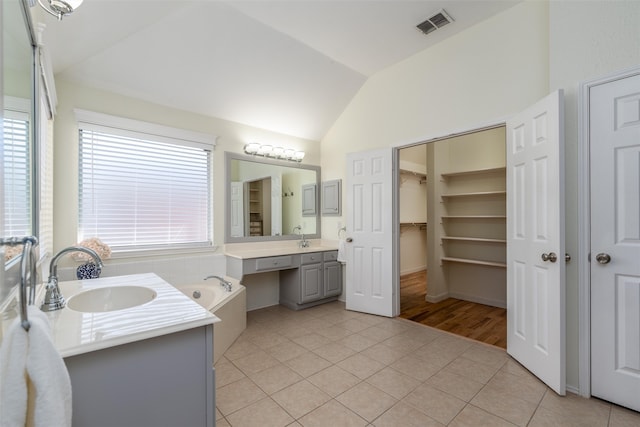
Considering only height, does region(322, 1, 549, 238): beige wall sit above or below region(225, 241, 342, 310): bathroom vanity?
above

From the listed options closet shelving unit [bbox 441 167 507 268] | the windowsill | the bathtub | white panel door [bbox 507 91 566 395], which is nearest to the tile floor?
the bathtub

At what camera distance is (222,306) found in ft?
8.54

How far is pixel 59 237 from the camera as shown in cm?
253

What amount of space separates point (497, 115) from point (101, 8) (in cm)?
323

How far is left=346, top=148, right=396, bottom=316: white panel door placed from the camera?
345 centimetres

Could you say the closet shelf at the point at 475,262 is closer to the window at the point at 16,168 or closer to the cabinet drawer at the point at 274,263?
the cabinet drawer at the point at 274,263

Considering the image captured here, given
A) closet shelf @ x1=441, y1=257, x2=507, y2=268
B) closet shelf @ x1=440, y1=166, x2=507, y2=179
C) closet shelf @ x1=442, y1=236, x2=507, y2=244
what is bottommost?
closet shelf @ x1=441, y1=257, x2=507, y2=268

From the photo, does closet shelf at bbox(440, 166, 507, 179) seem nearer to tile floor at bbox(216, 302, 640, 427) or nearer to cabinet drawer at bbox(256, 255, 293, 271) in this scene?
tile floor at bbox(216, 302, 640, 427)

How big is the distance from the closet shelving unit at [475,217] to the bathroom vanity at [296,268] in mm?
1650

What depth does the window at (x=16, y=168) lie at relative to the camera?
98 centimetres

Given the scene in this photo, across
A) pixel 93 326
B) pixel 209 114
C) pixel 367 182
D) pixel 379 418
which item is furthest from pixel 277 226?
pixel 93 326

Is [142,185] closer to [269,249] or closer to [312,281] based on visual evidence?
[269,249]

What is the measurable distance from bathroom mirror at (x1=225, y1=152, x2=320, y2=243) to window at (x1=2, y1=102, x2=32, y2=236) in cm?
225

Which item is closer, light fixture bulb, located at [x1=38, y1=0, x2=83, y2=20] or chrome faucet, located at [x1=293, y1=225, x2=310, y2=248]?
light fixture bulb, located at [x1=38, y1=0, x2=83, y2=20]
